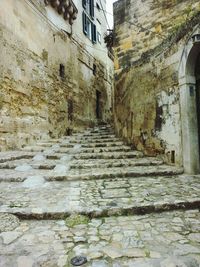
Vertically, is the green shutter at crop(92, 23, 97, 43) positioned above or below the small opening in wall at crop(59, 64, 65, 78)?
above

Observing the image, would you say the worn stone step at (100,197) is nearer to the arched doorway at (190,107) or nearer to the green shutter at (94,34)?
the arched doorway at (190,107)

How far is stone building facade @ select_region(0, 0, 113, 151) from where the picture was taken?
7.14m

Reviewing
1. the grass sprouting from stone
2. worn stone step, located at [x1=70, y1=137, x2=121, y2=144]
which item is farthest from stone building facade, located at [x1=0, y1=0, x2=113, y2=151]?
the grass sprouting from stone

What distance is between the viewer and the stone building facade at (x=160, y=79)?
4.73 metres

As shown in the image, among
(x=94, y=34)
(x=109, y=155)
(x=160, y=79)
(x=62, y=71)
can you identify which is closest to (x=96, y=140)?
(x=109, y=155)

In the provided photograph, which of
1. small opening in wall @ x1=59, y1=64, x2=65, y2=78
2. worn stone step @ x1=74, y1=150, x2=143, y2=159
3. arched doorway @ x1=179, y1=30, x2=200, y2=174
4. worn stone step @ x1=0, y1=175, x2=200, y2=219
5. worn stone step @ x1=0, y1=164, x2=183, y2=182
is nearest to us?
worn stone step @ x1=0, y1=175, x2=200, y2=219

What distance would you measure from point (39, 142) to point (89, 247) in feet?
21.5

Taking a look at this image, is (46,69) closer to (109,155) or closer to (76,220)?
(109,155)

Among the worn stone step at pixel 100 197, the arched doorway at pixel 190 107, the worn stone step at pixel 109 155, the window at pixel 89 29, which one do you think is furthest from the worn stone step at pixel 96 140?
the window at pixel 89 29

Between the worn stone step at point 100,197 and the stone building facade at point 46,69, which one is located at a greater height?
the stone building facade at point 46,69

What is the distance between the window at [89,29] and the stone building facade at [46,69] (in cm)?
3

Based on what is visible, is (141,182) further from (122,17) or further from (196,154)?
(122,17)

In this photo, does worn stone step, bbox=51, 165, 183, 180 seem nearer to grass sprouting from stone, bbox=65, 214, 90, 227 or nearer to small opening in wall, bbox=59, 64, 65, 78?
grass sprouting from stone, bbox=65, 214, 90, 227

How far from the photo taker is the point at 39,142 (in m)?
8.26
